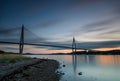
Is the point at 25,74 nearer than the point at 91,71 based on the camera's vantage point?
Yes

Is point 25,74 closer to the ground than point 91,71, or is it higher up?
higher up

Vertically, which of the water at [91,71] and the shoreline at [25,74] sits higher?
the shoreline at [25,74]

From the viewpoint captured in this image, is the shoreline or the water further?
the water

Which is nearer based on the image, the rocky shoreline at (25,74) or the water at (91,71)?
the rocky shoreline at (25,74)

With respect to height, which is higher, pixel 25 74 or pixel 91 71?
pixel 25 74

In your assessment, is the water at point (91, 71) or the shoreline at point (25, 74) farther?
the water at point (91, 71)

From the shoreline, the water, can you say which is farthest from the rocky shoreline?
the water

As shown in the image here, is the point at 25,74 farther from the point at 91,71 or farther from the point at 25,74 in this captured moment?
the point at 91,71

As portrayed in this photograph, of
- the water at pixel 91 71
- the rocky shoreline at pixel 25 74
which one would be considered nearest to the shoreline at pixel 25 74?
the rocky shoreline at pixel 25 74

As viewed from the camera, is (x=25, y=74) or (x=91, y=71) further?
(x=91, y=71)

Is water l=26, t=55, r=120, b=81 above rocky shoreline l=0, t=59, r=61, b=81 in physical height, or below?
below

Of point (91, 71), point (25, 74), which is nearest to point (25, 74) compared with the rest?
point (25, 74)

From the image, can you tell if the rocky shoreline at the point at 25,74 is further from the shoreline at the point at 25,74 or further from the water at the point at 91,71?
the water at the point at 91,71

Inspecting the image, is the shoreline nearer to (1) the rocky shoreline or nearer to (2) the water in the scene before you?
(1) the rocky shoreline
